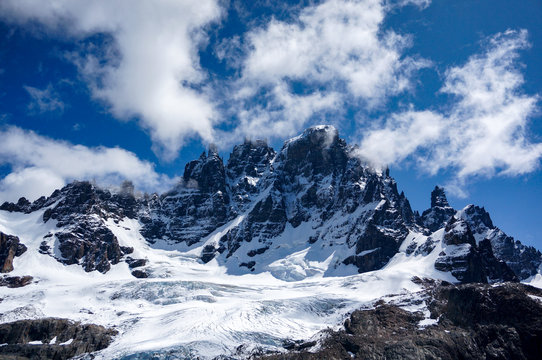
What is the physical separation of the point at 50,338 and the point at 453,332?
10658 cm

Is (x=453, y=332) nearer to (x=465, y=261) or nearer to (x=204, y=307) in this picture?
(x=204, y=307)

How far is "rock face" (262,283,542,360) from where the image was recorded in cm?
9262

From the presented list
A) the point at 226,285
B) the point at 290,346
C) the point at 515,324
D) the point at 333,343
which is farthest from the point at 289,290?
the point at 515,324

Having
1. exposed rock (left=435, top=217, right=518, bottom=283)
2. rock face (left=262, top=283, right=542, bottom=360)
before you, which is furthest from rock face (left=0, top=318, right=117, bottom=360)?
exposed rock (left=435, top=217, right=518, bottom=283)

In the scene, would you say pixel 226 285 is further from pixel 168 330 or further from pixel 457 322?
pixel 457 322

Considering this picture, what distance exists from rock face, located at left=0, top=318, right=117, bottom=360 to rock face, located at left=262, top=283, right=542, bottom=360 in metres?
56.1

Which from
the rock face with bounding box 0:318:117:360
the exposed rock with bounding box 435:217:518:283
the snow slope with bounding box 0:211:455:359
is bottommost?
the rock face with bounding box 0:318:117:360

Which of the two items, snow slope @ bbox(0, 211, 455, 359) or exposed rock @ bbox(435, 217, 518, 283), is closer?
snow slope @ bbox(0, 211, 455, 359)

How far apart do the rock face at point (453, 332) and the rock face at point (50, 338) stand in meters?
56.1

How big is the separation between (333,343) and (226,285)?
10020cm

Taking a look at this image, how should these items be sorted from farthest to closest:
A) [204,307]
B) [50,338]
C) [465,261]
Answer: [465,261]
[204,307]
[50,338]

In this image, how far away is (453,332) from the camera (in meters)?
101

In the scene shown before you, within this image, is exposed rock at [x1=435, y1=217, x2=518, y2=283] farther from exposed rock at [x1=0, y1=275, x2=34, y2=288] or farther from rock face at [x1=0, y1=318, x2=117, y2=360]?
exposed rock at [x1=0, y1=275, x2=34, y2=288]

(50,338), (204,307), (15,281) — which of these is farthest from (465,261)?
(15,281)
